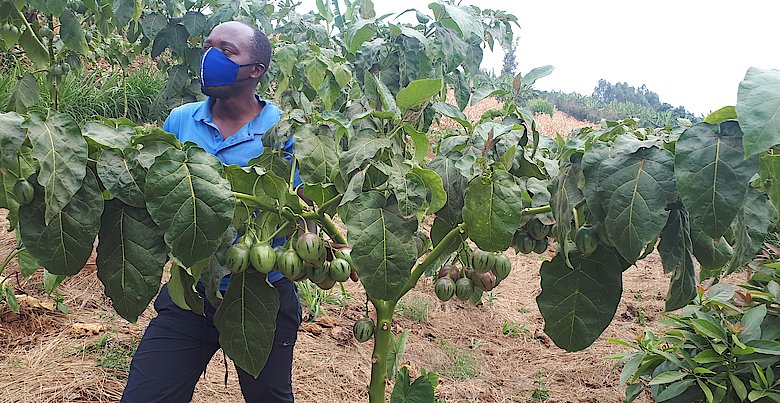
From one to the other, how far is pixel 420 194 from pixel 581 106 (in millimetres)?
14613

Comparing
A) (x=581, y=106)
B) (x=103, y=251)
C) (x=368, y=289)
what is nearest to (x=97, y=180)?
(x=103, y=251)

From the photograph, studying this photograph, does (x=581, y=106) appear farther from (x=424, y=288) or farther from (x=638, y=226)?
(x=638, y=226)

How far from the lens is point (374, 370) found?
5.33ft

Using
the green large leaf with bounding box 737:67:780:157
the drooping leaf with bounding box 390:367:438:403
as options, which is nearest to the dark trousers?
the drooping leaf with bounding box 390:367:438:403

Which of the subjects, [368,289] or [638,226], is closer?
[638,226]

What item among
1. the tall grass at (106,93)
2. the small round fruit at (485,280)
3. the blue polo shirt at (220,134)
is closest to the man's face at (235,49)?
the blue polo shirt at (220,134)

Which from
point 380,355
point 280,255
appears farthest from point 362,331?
point 280,255

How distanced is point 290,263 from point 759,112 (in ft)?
2.67

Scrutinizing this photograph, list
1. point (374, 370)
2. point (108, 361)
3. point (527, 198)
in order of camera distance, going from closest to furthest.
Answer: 1. point (527, 198)
2. point (374, 370)
3. point (108, 361)

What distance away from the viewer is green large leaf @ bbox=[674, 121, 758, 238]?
2.87ft

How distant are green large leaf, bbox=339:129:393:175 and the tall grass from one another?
14.4 feet

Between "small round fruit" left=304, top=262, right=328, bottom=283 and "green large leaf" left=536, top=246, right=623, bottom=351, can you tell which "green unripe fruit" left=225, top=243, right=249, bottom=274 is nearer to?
"small round fruit" left=304, top=262, right=328, bottom=283

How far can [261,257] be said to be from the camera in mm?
1188

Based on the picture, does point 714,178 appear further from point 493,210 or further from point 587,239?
point 493,210
